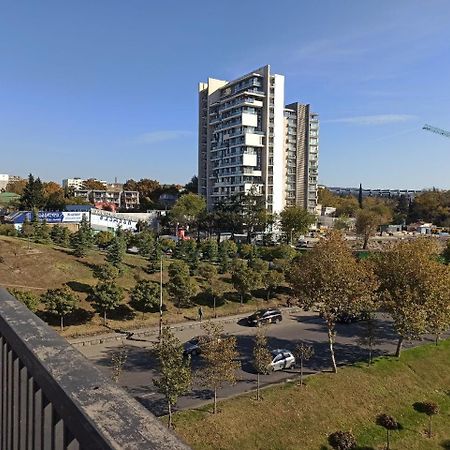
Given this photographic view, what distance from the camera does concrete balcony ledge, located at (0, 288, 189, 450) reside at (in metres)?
1.41

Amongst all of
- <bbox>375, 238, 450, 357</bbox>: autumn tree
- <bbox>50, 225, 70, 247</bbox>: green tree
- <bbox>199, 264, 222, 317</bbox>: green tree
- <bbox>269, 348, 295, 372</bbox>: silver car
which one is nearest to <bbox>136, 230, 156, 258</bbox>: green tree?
<bbox>199, 264, 222, 317</bbox>: green tree

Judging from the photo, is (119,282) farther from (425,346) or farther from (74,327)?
(425,346)

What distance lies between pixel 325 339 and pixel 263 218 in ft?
89.5

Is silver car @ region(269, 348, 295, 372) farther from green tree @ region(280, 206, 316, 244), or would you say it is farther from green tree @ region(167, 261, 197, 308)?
green tree @ region(280, 206, 316, 244)

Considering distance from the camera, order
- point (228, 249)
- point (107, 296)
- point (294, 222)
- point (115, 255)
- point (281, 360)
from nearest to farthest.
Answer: point (281, 360) < point (107, 296) < point (115, 255) < point (228, 249) < point (294, 222)

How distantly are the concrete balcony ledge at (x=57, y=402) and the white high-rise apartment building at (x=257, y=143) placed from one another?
167 feet

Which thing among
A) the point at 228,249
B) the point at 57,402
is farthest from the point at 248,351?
the point at 57,402

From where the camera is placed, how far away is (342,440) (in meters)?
12.2

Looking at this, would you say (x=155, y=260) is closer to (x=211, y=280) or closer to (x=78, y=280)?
(x=211, y=280)

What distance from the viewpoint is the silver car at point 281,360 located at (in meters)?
15.7

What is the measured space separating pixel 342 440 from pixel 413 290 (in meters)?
7.58

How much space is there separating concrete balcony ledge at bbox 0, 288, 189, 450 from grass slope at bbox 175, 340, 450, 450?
32.1 feet

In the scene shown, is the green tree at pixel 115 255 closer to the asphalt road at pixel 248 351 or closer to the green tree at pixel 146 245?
the green tree at pixel 146 245

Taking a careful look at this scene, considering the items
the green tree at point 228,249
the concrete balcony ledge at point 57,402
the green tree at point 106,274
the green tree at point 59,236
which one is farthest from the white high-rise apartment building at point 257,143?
the concrete balcony ledge at point 57,402
